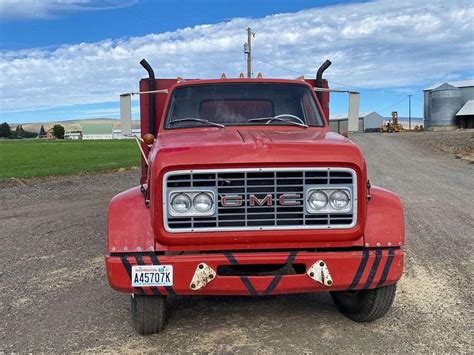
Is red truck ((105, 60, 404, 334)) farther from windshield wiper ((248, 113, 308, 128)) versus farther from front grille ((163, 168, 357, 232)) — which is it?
windshield wiper ((248, 113, 308, 128))

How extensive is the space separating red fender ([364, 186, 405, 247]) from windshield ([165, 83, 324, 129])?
1294 mm

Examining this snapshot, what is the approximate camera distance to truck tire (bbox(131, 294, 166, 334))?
4.25 m

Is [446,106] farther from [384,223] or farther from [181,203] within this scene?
[181,203]

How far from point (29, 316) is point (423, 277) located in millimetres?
4059

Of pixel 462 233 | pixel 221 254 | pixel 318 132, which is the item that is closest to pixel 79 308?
pixel 221 254

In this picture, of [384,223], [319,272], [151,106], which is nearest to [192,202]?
[319,272]

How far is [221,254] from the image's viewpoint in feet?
12.9

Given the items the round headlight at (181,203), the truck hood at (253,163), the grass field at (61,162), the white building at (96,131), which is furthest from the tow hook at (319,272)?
the white building at (96,131)

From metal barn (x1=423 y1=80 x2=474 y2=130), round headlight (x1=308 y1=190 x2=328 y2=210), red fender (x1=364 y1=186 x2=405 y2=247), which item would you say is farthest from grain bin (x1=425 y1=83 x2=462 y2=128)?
round headlight (x1=308 y1=190 x2=328 y2=210)

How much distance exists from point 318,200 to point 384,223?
2.13ft

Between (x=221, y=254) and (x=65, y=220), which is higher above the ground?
(x=221, y=254)

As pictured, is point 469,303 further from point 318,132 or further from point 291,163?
point 291,163

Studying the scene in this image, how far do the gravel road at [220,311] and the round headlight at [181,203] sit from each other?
43.7 inches

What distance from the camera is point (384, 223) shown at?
4191mm
